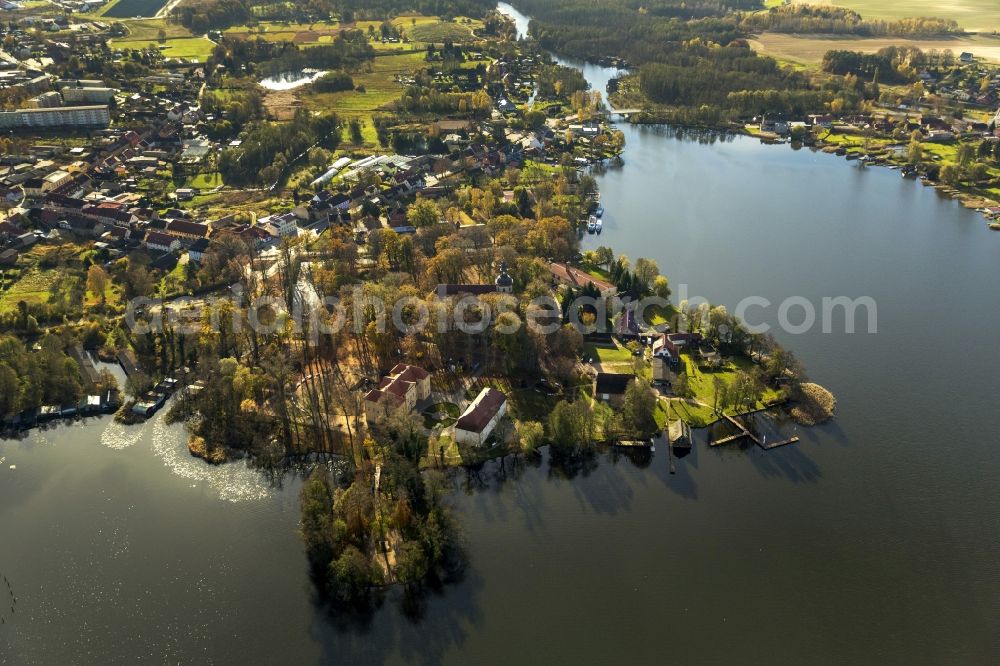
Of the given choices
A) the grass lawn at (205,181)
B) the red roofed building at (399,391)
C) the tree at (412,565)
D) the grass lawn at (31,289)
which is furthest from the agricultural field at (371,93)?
the tree at (412,565)

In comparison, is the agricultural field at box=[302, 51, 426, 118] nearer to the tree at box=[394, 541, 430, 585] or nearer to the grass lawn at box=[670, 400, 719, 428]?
the grass lawn at box=[670, 400, 719, 428]

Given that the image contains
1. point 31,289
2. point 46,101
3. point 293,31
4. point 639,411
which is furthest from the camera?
point 293,31

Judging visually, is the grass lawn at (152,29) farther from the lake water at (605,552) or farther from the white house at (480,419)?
the white house at (480,419)

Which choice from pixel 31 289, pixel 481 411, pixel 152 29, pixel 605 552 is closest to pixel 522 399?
pixel 481 411

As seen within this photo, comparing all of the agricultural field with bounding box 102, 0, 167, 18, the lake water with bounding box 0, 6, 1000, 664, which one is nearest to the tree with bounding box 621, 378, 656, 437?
the lake water with bounding box 0, 6, 1000, 664

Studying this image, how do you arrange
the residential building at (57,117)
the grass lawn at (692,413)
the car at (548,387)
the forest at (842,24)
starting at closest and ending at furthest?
the grass lawn at (692,413)
the car at (548,387)
the residential building at (57,117)
the forest at (842,24)

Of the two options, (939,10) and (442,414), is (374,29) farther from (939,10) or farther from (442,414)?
(939,10)
